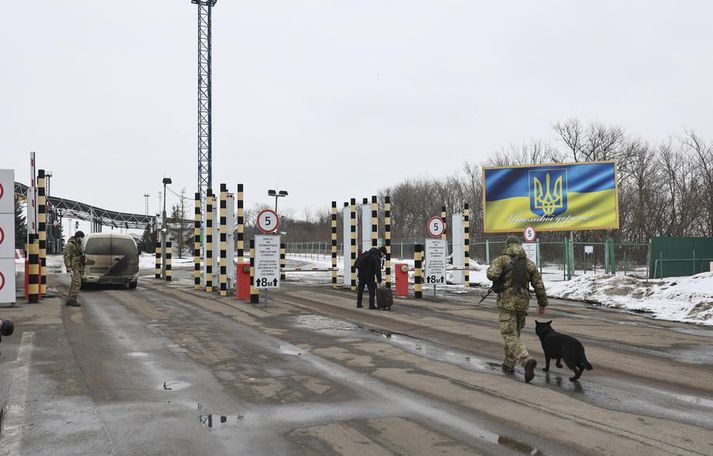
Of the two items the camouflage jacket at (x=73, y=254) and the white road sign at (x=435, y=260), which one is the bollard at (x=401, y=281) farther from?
the camouflage jacket at (x=73, y=254)

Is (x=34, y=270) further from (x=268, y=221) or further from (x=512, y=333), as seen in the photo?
(x=512, y=333)

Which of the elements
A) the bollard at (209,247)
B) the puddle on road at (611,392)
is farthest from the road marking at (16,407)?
the bollard at (209,247)

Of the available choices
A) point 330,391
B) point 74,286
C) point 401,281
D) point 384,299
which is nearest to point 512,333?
point 330,391

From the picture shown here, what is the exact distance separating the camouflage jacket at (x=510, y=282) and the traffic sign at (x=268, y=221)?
8.30 metres

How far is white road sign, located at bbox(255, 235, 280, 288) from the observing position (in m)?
14.9

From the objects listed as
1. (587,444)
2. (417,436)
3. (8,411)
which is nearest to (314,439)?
(417,436)

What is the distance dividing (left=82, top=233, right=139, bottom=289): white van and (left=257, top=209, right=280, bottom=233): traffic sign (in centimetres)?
719

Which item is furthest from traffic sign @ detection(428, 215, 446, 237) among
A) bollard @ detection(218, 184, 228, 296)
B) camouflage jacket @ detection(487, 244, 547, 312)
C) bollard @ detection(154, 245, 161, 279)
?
bollard @ detection(154, 245, 161, 279)

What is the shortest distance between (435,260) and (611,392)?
40.0 feet

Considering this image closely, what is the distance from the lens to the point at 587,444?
4.77 meters

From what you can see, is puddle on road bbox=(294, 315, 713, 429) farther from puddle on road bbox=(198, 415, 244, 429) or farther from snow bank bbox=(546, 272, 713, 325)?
snow bank bbox=(546, 272, 713, 325)

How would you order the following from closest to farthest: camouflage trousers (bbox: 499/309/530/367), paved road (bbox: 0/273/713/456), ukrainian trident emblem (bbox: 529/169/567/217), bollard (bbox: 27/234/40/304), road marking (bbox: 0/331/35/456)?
road marking (bbox: 0/331/35/456), paved road (bbox: 0/273/713/456), camouflage trousers (bbox: 499/309/530/367), bollard (bbox: 27/234/40/304), ukrainian trident emblem (bbox: 529/169/567/217)

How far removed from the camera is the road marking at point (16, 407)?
14.8 feet

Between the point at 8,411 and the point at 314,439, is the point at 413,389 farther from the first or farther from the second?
the point at 8,411
